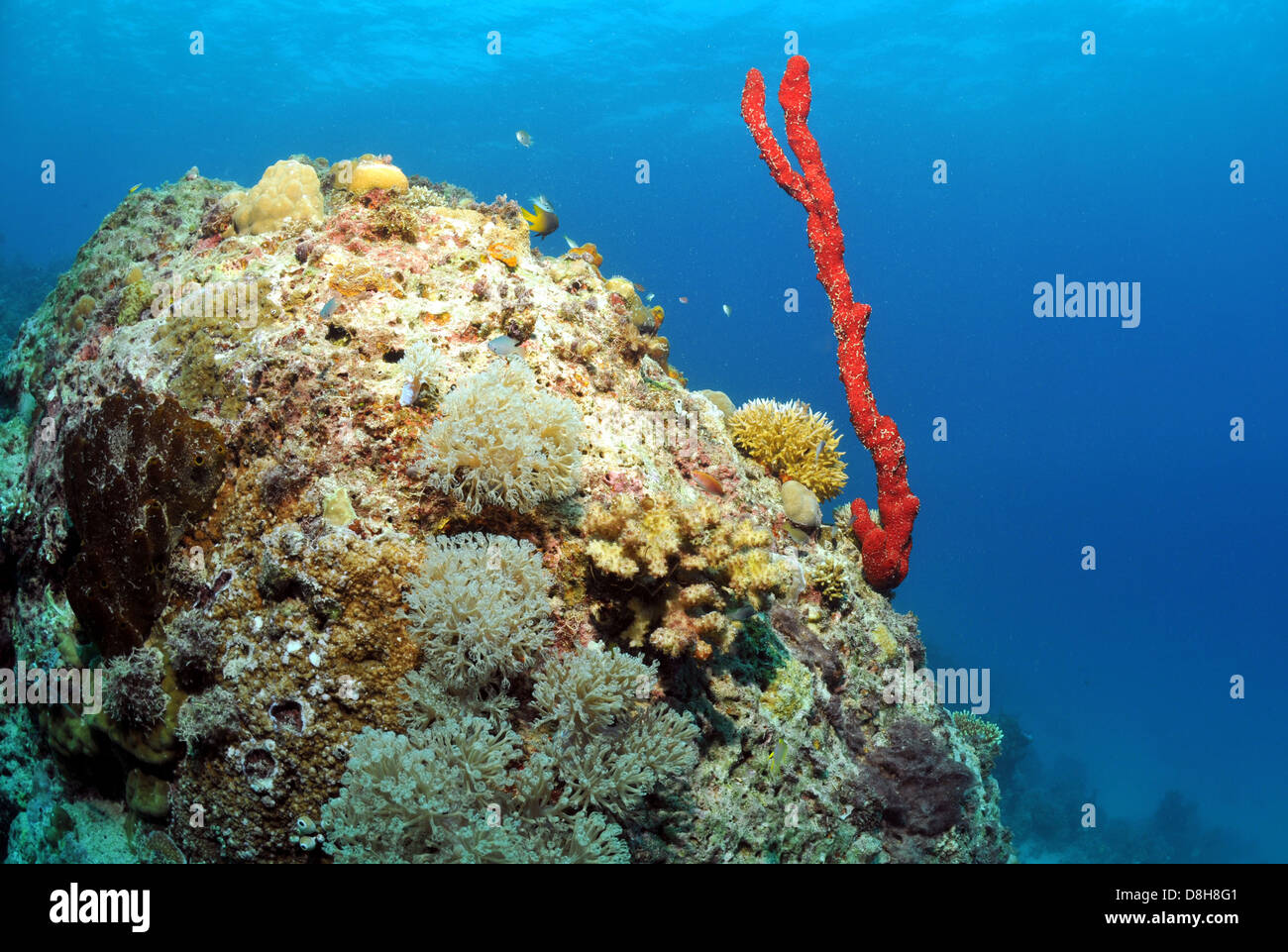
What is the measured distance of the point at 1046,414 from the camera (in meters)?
119

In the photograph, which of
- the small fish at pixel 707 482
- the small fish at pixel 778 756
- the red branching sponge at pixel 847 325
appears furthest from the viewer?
the red branching sponge at pixel 847 325

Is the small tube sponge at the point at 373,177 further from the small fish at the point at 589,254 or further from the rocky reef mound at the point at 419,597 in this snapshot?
the small fish at the point at 589,254

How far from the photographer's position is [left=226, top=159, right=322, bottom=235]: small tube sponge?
6082 millimetres

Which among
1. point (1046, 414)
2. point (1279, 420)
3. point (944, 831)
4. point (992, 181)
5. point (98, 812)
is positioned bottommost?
point (944, 831)

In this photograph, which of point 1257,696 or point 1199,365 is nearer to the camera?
point 1257,696

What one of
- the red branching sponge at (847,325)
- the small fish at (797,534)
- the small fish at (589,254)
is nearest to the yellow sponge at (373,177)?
the small fish at (589,254)

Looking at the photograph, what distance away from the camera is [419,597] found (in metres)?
3.36

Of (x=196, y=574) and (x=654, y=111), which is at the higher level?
(x=654, y=111)

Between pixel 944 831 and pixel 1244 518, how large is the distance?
405ft

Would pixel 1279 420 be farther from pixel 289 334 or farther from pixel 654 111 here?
pixel 289 334

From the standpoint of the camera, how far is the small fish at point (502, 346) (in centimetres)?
460

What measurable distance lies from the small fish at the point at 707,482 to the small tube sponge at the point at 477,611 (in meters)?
2.04

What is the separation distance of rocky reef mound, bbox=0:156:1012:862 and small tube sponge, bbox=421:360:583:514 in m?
0.02
